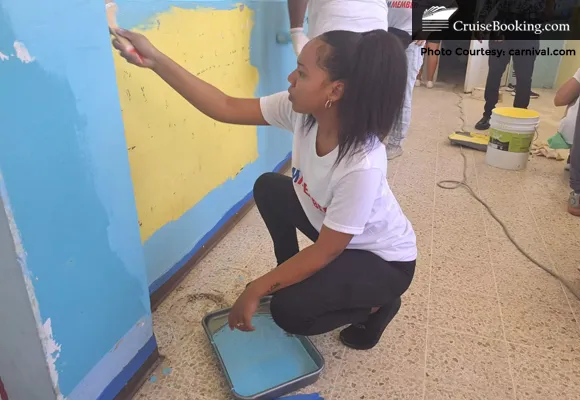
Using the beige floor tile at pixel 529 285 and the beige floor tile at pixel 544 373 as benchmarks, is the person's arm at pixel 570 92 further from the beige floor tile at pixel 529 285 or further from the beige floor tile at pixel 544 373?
the beige floor tile at pixel 544 373

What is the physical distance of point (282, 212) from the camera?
4.00 ft

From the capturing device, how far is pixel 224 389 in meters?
1.03

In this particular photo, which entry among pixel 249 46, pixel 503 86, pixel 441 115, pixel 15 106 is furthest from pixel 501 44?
pixel 15 106

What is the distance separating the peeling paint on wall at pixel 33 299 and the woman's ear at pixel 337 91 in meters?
0.56

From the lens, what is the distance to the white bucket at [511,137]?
223cm

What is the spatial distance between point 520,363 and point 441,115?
2.55 m

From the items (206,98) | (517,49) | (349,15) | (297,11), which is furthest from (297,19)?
(517,49)

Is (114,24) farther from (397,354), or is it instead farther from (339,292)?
(397,354)

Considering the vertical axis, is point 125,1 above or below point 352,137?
above

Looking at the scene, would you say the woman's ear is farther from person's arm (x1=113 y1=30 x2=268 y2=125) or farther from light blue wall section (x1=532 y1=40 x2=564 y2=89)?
light blue wall section (x1=532 y1=40 x2=564 y2=89)

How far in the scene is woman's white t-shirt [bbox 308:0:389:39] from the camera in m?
1.49

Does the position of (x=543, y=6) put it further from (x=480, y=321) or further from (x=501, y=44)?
(x=480, y=321)

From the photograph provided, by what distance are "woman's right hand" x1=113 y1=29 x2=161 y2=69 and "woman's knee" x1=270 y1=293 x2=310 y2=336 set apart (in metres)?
0.57

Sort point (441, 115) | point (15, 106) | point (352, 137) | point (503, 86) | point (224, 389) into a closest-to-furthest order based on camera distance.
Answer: point (15, 106) < point (352, 137) < point (224, 389) < point (441, 115) < point (503, 86)
